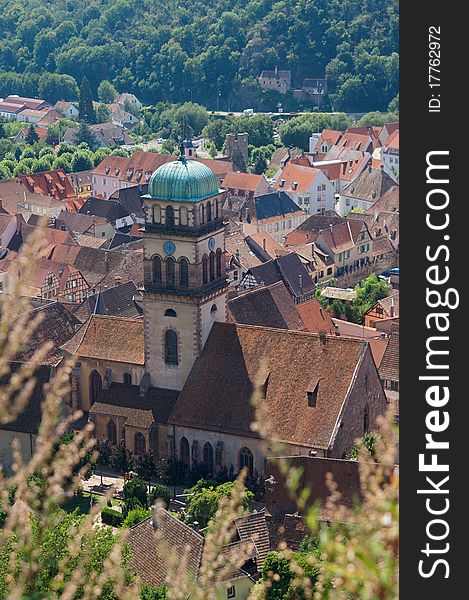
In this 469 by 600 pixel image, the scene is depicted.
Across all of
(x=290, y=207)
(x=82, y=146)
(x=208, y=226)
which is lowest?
(x=208, y=226)

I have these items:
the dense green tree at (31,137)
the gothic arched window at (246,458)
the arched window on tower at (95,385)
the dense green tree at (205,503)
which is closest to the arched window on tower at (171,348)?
the arched window on tower at (95,385)

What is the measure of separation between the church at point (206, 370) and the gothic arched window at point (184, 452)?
58 mm

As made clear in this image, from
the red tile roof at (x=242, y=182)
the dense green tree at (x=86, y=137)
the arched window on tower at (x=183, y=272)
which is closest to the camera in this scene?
the arched window on tower at (x=183, y=272)

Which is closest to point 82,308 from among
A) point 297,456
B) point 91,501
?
point 91,501

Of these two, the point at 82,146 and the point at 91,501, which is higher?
the point at 82,146

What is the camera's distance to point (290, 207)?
12406 cm

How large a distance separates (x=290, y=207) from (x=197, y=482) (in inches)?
2607

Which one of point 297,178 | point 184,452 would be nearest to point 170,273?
point 184,452

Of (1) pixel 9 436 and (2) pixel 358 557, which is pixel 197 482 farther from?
(2) pixel 358 557

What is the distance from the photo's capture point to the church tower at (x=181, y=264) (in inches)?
2451

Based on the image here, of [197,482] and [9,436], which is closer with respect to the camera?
[197,482]

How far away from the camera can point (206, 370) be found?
62.8m

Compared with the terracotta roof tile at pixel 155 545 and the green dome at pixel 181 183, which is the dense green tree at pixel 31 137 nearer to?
the green dome at pixel 181 183

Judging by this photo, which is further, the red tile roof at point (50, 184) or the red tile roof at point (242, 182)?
the red tile roof at point (50, 184)
